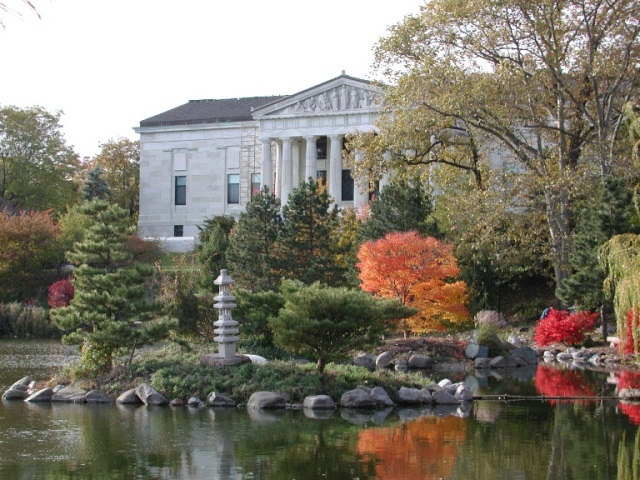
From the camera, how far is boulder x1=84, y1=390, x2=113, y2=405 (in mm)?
21734

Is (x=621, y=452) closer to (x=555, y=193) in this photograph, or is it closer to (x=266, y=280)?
(x=266, y=280)

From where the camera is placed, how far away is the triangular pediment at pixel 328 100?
216ft

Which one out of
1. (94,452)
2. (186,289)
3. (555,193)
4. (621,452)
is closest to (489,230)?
(555,193)

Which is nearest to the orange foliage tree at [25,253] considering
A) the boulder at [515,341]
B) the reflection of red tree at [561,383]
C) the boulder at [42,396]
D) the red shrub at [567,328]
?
the boulder at [515,341]

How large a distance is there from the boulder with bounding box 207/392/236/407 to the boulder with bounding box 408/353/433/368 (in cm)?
1067

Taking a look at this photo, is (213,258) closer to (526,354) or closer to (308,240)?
(308,240)

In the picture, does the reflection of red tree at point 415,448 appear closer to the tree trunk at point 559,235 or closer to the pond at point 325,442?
the pond at point 325,442

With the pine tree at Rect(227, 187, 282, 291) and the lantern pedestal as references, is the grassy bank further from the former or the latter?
the pine tree at Rect(227, 187, 282, 291)

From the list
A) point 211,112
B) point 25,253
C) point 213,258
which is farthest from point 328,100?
point 25,253

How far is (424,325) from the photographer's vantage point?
33.9 m

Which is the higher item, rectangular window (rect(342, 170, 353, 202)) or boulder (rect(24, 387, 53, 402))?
rectangular window (rect(342, 170, 353, 202))

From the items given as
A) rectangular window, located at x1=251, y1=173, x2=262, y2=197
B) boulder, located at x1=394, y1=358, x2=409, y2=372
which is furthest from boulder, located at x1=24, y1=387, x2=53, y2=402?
rectangular window, located at x1=251, y1=173, x2=262, y2=197

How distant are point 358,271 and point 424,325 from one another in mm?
4244

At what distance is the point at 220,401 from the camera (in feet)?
68.9
